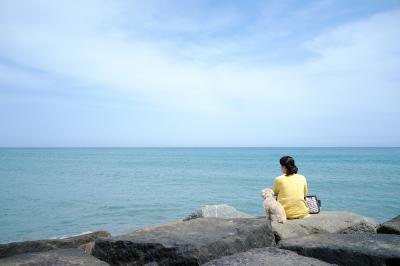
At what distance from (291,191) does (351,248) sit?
235 centimetres

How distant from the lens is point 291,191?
597cm

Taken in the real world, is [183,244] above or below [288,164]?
below

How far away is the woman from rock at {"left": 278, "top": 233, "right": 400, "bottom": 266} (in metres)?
1.69

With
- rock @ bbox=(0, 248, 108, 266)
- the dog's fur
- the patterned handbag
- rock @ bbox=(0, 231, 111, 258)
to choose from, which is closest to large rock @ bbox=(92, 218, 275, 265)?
rock @ bbox=(0, 248, 108, 266)

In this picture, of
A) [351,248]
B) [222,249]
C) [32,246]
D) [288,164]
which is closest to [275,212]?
[288,164]

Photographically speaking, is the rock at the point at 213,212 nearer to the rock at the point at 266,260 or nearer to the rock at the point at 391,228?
the rock at the point at 391,228

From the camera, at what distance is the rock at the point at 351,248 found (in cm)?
346

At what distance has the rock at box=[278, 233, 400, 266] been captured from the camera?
3461 mm

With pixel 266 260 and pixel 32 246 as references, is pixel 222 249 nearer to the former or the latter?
pixel 266 260

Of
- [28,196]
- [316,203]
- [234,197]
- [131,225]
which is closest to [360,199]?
[234,197]

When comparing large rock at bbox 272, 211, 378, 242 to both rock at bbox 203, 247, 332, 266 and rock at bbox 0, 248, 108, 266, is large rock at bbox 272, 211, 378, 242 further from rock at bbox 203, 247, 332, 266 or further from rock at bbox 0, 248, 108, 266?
rock at bbox 0, 248, 108, 266

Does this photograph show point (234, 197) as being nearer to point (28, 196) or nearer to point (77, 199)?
point (77, 199)

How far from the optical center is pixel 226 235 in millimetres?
3918

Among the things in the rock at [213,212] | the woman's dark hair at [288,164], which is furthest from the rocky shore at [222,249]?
the rock at [213,212]
